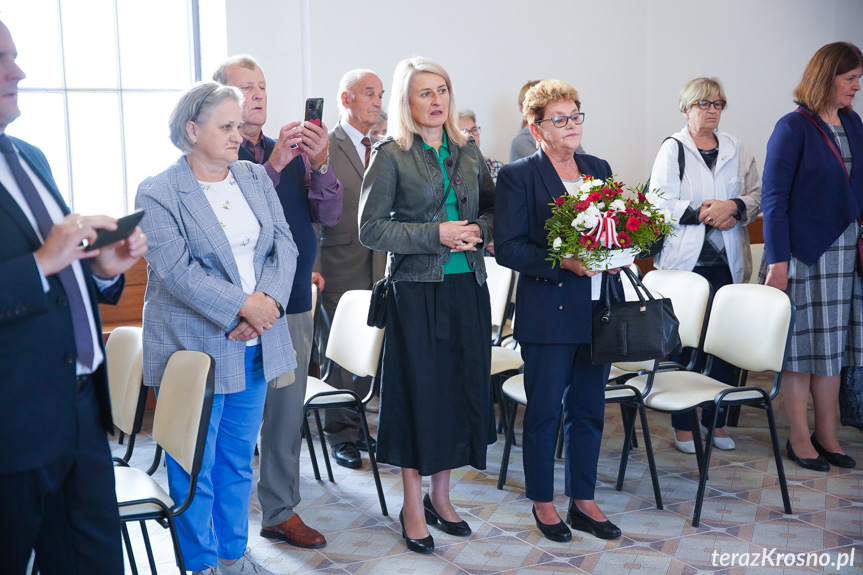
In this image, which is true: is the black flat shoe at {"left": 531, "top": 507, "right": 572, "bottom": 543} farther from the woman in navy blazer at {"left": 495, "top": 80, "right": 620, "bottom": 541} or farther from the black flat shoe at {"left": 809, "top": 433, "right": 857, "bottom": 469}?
the black flat shoe at {"left": 809, "top": 433, "right": 857, "bottom": 469}

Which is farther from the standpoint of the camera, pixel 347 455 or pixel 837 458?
pixel 347 455

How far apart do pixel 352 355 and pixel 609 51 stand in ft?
15.0

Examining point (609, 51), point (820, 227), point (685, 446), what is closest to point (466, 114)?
point (609, 51)

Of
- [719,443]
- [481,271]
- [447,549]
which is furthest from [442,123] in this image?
[719,443]

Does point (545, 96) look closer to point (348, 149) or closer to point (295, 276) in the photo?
point (295, 276)

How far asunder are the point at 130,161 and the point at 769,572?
4971 mm

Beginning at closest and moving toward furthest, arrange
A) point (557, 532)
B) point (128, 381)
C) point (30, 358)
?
1. point (30, 358)
2. point (128, 381)
3. point (557, 532)

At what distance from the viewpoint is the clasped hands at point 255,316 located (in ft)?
8.98

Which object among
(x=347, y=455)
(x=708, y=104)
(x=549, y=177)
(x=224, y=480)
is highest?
(x=708, y=104)

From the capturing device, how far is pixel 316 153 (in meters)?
3.16

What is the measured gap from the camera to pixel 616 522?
354 cm

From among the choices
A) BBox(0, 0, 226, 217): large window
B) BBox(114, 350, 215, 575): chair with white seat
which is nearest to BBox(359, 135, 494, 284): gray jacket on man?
BBox(114, 350, 215, 575): chair with white seat

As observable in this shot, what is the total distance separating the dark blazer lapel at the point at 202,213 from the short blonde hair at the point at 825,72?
3011 millimetres

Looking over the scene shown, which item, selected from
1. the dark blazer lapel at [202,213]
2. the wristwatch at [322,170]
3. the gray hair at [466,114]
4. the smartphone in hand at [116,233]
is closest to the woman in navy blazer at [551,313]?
the wristwatch at [322,170]
